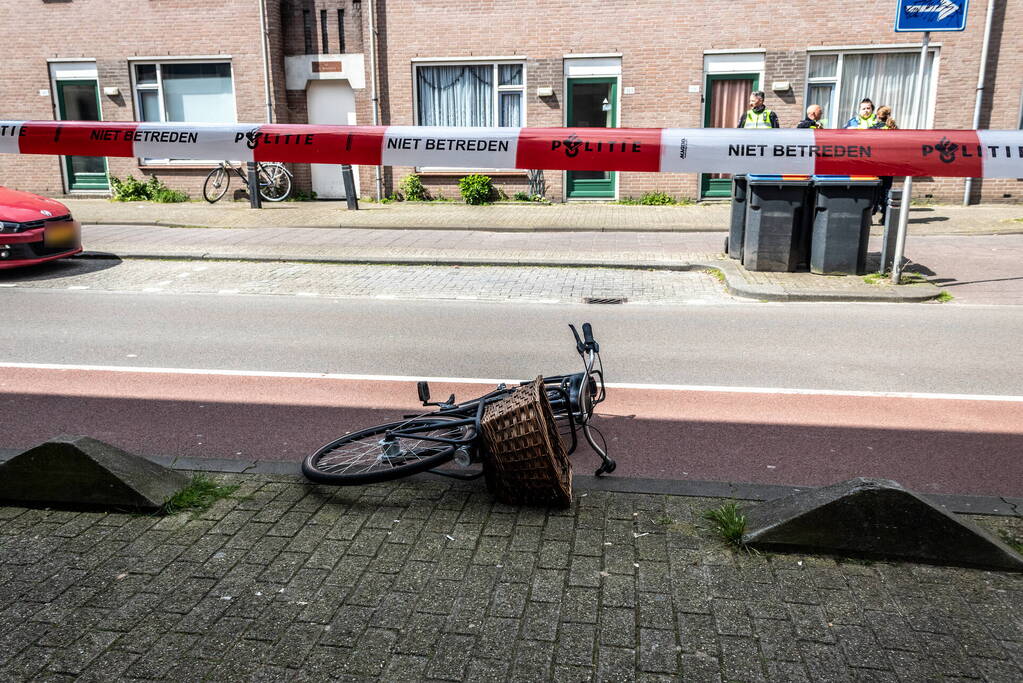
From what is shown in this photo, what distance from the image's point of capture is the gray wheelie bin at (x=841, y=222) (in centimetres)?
1149

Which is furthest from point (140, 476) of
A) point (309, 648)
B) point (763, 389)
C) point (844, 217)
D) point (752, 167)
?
point (844, 217)

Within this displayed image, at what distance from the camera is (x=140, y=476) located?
4855 millimetres

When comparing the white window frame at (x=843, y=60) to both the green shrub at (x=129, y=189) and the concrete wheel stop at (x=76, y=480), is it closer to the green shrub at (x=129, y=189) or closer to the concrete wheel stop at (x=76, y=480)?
the green shrub at (x=129, y=189)

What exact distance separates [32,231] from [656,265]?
8.57 meters

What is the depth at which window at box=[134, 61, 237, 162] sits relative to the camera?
68.1 feet

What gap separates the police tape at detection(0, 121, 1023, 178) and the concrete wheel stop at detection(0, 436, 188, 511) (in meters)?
1.80

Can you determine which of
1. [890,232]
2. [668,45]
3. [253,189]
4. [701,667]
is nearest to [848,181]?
[890,232]

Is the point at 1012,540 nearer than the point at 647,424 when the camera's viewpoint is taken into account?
Yes

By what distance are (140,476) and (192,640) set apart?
1513mm

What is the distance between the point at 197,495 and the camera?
4.92 metres

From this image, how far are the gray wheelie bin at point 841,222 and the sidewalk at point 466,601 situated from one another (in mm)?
7628

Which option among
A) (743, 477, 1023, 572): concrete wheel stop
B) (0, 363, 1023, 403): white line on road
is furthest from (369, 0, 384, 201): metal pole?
(743, 477, 1023, 572): concrete wheel stop

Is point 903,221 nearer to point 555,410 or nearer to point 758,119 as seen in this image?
point 758,119

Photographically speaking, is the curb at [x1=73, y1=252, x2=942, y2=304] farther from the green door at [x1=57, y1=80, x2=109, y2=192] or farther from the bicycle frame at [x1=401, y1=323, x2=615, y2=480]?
the green door at [x1=57, y1=80, x2=109, y2=192]
